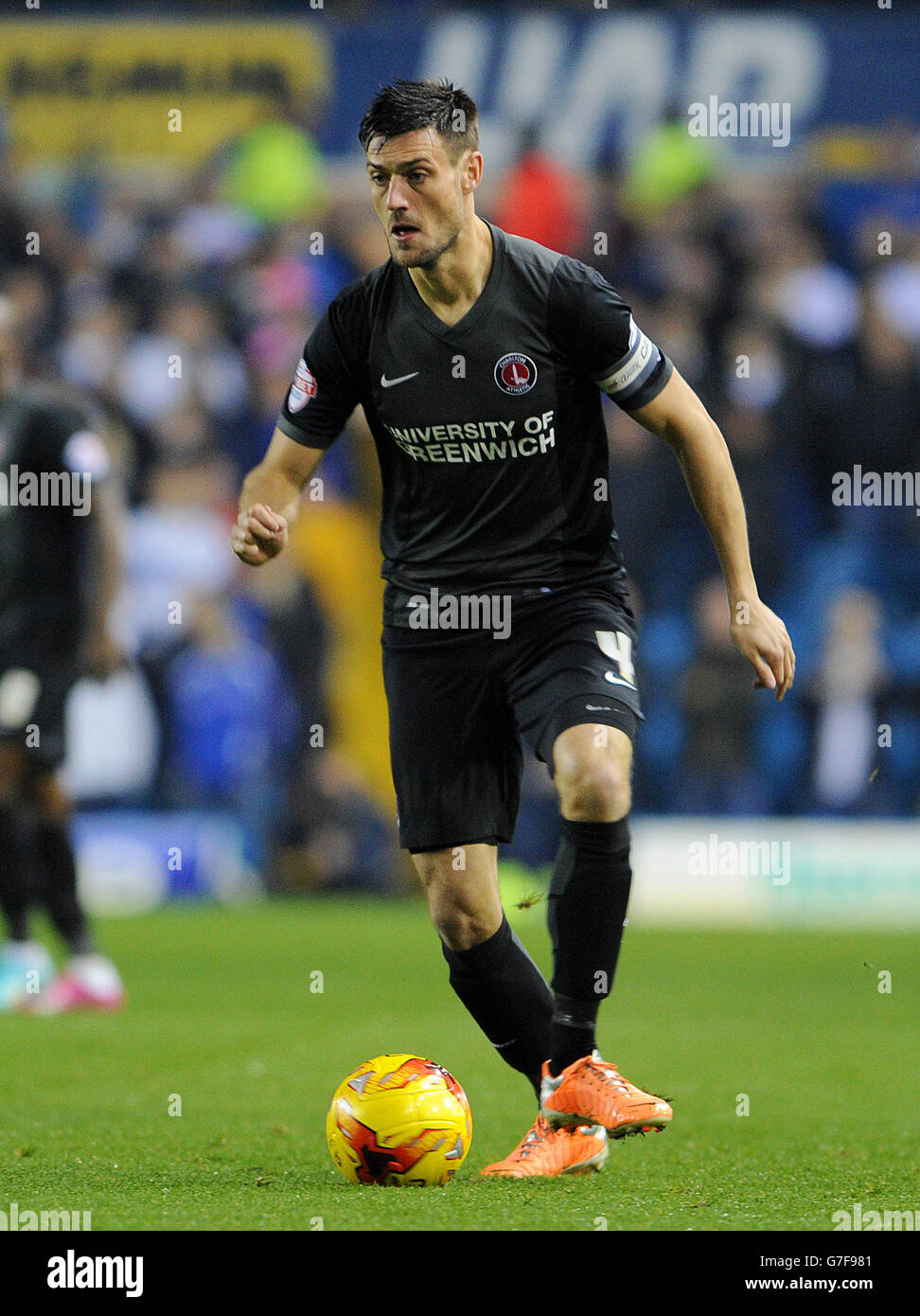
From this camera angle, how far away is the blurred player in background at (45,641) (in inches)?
348

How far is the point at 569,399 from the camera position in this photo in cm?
526

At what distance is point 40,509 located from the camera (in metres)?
8.93

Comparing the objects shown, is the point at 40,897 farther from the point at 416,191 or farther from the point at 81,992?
the point at 416,191

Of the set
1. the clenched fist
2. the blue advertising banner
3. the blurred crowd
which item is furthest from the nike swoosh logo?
the blue advertising banner

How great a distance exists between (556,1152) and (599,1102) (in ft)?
0.79

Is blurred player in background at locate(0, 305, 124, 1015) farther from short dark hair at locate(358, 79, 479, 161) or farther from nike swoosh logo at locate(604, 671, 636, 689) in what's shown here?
nike swoosh logo at locate(604, 671, 636, 689)

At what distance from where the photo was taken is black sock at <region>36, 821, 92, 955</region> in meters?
9.00

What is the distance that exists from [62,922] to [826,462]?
819 cm

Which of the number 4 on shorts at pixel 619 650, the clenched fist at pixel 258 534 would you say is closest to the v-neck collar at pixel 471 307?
the clenched fist at pixel 258 534

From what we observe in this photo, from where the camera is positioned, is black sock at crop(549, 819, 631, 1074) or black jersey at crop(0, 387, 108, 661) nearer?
black sock at crop(549, 819, 631, 1074)

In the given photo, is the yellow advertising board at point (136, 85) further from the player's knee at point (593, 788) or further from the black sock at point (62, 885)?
the player's knee at point (593, 788)

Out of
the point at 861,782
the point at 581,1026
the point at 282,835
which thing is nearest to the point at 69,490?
the point at 581,1026

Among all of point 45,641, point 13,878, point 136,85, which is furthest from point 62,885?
point 136,85

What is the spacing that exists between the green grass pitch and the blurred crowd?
1.96m
